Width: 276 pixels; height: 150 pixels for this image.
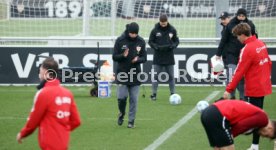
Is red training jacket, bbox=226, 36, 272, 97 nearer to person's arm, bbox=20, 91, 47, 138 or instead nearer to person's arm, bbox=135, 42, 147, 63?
person's arm, bbox=135, 42, 147, 63

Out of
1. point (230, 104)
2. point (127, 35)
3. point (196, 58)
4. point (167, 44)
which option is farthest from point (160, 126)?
point (196, 58)

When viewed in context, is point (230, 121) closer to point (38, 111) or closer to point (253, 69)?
point (38, 111)

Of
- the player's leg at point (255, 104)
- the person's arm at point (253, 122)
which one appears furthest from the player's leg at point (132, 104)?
the person's arm at point (253, 122)

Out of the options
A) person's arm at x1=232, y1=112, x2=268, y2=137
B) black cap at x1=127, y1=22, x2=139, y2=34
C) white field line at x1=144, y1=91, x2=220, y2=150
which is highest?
black cap at x1=127, y1=22, x2=139, y2=34

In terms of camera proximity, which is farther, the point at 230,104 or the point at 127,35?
the point at 127,35

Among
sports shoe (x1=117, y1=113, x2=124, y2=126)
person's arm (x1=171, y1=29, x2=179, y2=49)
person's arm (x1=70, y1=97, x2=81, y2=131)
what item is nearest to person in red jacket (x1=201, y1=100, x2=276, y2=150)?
person's arm (x1=70, y1=97, x2=81, y2=131)

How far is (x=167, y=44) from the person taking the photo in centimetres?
1786

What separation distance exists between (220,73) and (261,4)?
4184 millimetres

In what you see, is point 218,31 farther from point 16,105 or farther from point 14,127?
point 14,127

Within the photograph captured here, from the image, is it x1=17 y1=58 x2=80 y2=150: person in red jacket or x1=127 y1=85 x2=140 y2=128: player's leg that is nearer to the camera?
x1=17 y1=58 x2=80 y2=150: person in red jacket

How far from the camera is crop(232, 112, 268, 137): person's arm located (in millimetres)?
8507

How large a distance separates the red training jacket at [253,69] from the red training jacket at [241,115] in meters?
2.01

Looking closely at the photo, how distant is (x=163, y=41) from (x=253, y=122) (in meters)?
9.44

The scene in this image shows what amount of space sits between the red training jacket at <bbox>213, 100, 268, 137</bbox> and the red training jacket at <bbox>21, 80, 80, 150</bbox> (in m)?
1.82
